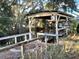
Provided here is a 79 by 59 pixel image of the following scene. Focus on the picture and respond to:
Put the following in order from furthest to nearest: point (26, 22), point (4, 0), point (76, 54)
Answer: point (26, 22)
point (4, 0)
point (76, 54)

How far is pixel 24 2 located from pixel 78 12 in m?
7.48

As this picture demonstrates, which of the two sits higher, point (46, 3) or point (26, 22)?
point (46, 3)

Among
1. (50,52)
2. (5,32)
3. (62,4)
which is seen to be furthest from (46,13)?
(50,52)

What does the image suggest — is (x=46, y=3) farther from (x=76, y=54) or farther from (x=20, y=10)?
(x=76, y=54)

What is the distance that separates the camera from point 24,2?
20422 mm

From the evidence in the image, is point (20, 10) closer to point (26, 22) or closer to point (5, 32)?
point (26, 22)

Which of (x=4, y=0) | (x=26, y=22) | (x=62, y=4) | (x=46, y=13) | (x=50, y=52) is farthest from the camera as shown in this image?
(x=62, y=4)

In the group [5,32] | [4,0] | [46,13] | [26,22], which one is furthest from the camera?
[26,22]

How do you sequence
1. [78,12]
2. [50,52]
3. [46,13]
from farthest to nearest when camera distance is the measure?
[78,12] → [46,13] → [50,52]

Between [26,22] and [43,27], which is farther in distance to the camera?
[26,22]

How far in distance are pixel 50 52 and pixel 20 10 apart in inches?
606

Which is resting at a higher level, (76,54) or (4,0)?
(4,0)

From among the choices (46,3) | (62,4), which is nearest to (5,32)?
(46,3)

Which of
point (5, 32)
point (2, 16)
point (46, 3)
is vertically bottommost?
point (5, 32)
